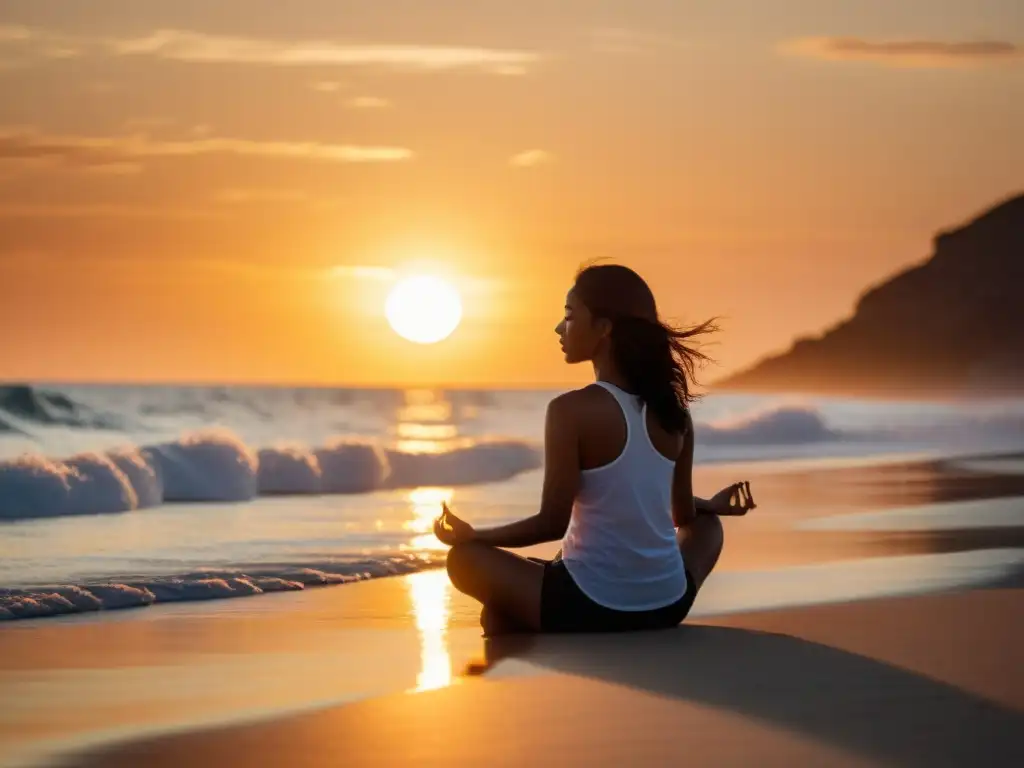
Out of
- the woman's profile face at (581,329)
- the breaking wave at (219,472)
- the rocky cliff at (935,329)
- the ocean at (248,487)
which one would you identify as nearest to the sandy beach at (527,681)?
the ocean at (248,487)

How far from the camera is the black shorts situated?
225 inches

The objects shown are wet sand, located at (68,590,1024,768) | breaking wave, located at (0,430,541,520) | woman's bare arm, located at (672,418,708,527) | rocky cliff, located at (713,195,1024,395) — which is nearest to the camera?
wet sand, located at (68,590,1024,768)

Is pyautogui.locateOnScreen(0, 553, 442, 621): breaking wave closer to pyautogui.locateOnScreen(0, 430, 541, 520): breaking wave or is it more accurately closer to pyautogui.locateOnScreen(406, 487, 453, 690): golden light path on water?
pyautogui.locateOnScreen(406, 487, 453, 690): golden light path on water

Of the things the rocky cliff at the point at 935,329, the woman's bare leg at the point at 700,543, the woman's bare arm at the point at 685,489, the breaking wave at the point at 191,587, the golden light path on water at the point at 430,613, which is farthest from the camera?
the rocky cliff at the point at 935,329

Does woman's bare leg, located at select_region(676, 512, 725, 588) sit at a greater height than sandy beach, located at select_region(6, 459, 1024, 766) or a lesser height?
greater

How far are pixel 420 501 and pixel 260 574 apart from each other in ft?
21.2

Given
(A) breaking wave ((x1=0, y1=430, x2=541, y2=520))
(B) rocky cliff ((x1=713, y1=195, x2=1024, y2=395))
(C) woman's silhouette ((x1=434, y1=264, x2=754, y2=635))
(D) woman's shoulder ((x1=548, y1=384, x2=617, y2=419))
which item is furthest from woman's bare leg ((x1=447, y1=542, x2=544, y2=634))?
(B) rocky cliff ((x1=713, y1=195, x2=1024, y2=395))

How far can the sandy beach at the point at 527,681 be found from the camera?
4.17 m

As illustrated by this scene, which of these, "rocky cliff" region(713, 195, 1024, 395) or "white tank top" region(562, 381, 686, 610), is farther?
"rocky cliff" region(713, 195, 1024, 395)

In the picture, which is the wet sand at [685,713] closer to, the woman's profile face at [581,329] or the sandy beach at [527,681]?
the sandy beach at [527,681]

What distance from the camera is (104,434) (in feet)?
95.1

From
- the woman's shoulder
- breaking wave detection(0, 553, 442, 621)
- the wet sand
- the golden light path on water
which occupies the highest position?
the woman's shoulder

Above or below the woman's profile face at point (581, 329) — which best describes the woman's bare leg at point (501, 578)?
below

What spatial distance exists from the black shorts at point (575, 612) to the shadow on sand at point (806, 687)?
0.20ft
